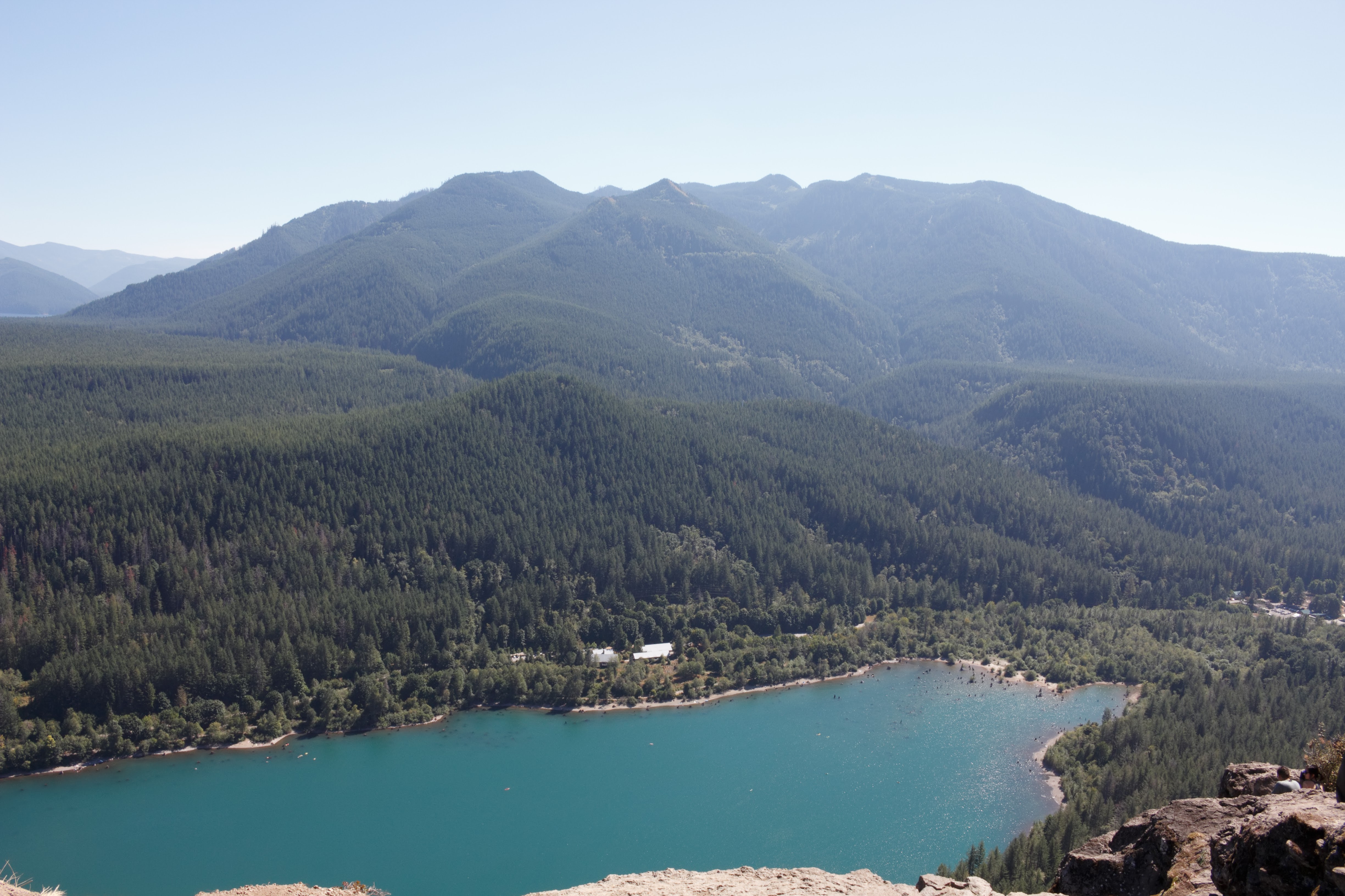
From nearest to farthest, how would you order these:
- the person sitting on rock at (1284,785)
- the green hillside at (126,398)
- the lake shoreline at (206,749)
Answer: the person sitting on rock at (1284,785), the lake shoreline at (206,749), the green hillside at (126,398)

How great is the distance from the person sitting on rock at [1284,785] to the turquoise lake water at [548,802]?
158 ft

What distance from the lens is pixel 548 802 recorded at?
76250 millimetres

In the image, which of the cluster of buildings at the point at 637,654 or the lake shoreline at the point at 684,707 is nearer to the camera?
the lake shoreline at the point at 684,707

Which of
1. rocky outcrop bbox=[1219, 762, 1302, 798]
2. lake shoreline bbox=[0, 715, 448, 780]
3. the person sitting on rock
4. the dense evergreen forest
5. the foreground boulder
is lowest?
lake shoreline bbox=[0, 715, 448, 780]

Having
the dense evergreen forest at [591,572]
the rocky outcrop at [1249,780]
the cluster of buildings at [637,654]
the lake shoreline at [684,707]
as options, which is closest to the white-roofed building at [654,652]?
the cluster of buildings at [637,654]

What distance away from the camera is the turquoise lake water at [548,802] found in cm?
6556

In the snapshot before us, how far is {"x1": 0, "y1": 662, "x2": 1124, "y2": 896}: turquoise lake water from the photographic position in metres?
65.6

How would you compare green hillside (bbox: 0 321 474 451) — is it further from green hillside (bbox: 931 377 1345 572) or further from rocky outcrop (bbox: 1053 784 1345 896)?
green hillside (bbox: 931 377 1345 572)

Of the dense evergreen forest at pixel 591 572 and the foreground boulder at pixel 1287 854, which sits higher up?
the foreground boulder at pixel 1287 854

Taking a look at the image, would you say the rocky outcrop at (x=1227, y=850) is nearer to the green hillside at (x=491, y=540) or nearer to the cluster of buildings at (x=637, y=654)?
the cluster of buildings at (x=637, y=654)

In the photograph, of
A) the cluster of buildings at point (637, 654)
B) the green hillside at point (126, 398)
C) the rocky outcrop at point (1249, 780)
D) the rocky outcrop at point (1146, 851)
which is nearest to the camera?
the rocky outcrop at point (1146, 851)

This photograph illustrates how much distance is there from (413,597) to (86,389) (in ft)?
374

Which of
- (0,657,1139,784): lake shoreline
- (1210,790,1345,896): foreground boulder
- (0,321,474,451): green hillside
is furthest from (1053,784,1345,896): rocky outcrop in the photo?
(0,321,474,451): green hillside

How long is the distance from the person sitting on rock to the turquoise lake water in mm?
48220
